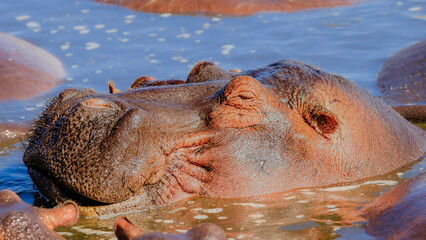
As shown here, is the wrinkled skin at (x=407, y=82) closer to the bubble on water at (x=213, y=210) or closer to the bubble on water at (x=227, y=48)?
the bubble on water at (x=227, y=48)

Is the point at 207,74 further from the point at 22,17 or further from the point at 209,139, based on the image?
the point at 22,17

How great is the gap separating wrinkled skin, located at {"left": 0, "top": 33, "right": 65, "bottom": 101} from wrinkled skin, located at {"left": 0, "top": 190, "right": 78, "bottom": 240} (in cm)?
438

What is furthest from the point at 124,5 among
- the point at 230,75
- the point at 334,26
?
the point at 230,75

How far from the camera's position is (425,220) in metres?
3.69

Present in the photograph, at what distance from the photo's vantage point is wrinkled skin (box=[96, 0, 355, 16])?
1280 centimetres

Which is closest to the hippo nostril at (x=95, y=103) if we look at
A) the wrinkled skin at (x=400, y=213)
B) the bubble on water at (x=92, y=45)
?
the wrinkled skin at (x=400, y=213)

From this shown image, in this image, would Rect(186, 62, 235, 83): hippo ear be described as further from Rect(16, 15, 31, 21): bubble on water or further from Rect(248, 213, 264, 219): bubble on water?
Rect(16, 15, 31, 21): bubble on water

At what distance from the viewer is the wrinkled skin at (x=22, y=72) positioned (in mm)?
7883

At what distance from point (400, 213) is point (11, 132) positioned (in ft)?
12.6

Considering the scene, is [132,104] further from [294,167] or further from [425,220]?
[425,220]

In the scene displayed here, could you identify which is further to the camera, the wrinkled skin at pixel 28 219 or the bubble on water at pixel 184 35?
the bubble on water at pixel 184 35

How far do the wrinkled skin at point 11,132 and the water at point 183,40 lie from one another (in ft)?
0.45

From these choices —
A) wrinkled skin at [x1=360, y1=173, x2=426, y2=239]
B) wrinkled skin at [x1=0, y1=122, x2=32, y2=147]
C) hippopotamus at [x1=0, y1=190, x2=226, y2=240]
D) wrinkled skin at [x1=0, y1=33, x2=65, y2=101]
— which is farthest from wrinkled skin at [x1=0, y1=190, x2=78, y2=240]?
wrinkled skin at [x1=0, y1=33, x2=65, y2=101]

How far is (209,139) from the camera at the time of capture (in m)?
4.31
